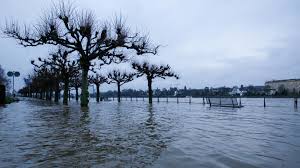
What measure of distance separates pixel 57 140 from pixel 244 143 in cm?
469

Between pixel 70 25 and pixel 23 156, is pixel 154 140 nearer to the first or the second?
pixel 23 156

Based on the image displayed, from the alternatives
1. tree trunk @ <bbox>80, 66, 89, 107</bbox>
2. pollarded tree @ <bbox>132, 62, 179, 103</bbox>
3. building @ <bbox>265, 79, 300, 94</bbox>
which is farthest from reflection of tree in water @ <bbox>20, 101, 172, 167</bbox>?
building @ <bbox>265, 79, 300, 94</bbox>

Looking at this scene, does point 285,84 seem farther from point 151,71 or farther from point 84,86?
point 84,86

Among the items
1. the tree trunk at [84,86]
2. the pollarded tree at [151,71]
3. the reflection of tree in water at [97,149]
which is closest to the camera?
the reflection of tree in water at [97,149]

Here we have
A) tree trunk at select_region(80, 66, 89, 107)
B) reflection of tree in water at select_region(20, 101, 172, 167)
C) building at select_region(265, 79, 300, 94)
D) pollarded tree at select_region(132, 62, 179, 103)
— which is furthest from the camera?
building at select_region(265, 79, 300, 94)

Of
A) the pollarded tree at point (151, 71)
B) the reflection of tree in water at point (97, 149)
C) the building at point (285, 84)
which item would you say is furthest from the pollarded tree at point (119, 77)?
the building at point (285, 84)

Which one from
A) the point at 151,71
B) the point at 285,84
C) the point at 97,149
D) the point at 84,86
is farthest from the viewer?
the point at 285,84

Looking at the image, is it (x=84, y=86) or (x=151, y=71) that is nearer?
(x=84, y=86)

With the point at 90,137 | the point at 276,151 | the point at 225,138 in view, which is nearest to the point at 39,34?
the point at 90,137

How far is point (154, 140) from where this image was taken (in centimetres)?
788

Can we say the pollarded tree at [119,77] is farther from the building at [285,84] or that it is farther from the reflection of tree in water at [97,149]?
the building at [285,84]

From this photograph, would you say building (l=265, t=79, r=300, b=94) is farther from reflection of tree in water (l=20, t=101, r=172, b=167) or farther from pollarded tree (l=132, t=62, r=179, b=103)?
reflection of tree in water (l=20, t=101, r=172, b=167)

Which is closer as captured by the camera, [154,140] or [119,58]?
[154,140]

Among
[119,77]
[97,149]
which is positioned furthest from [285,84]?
[97,149]
